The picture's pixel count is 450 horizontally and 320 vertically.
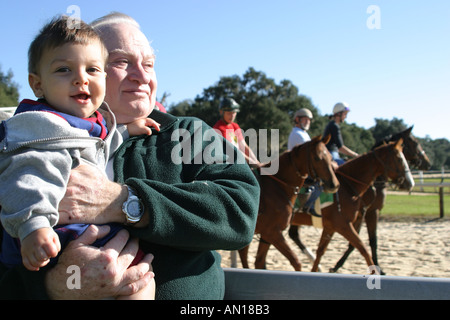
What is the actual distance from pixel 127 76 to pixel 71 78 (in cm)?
46

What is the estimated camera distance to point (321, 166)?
568 cm

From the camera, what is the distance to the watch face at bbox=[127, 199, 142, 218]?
138 cm

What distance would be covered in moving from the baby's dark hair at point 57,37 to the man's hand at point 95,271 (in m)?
0.62

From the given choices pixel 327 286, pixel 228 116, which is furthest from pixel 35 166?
pixel 228 116

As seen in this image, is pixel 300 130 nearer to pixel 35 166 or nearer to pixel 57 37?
pixel 57 37

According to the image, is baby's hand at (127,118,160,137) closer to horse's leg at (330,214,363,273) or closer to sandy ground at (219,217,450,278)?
sandy ground at (219,217,450,278)

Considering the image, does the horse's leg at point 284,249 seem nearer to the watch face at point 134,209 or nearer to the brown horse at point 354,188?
the brown horse at point 354,188

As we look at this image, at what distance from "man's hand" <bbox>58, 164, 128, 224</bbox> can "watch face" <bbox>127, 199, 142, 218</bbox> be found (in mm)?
31

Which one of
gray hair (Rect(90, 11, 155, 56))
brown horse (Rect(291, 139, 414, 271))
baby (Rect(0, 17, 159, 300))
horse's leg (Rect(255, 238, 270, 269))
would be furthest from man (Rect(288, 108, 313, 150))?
baby (Rect(0, 17, 159, 300))

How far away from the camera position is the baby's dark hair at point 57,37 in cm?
138

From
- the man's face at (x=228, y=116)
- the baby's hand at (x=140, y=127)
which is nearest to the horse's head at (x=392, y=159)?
the man's face at (x=228, y=116)
